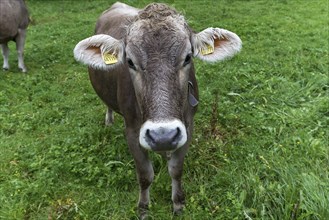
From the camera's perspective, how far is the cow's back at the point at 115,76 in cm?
347

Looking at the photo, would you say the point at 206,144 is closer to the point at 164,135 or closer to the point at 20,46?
the point at 164,135

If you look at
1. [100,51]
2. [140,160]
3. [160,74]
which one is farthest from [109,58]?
[140,160]

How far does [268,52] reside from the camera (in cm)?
732

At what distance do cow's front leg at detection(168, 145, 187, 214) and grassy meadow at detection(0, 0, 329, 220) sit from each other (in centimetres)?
9

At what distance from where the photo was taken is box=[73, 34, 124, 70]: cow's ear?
118 inches

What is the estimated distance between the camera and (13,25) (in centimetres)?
774

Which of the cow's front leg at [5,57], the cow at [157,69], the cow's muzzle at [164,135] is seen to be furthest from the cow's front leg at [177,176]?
the cow's front leg at [5,57]

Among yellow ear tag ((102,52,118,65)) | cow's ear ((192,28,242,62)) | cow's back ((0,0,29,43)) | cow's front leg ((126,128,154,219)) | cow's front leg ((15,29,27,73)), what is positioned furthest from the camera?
cow's front leg ((15,29,27,73))

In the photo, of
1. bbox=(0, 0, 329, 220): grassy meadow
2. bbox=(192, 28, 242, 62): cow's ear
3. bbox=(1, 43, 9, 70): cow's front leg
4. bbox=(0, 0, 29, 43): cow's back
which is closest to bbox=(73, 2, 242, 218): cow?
bbox=(192, 28, 242, 62): cow's ear

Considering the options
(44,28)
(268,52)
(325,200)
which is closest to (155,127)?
(325,200)

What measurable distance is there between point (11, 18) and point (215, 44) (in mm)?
5862

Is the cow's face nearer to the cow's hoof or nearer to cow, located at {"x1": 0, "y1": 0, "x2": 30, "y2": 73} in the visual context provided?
the cow's hoof

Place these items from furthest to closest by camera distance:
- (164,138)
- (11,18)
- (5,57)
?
1. (5,57)
2. (11,18)
3. (164,138)

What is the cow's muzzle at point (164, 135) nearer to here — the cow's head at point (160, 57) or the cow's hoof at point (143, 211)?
the cow's head at point (160, 57)
